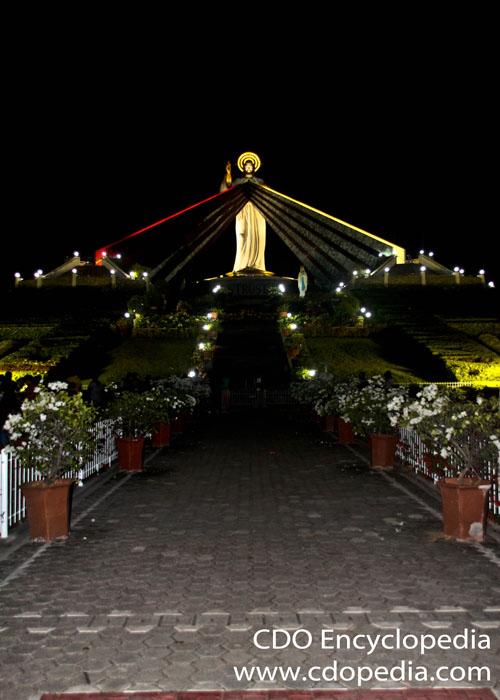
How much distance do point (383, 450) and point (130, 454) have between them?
4721 mm

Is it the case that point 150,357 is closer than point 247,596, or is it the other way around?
point 247,596

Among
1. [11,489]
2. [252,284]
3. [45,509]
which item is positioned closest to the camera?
[45,509]

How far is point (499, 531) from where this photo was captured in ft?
24.3

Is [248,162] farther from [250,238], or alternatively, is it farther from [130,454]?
[130,454]

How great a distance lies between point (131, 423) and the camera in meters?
12.4

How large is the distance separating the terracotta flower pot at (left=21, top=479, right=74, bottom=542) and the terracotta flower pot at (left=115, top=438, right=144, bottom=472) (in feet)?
15.7

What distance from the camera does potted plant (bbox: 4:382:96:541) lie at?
7305 millimetres

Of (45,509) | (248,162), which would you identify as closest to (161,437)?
(45,509)

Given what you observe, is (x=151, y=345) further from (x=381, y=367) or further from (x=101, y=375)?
(x=381, y=367)

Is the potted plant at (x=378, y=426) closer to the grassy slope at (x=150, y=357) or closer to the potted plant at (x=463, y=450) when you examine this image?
the potted plant at (x=463, y=450)

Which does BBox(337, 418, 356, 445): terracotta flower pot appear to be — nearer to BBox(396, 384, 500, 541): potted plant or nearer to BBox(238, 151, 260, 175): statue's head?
BBox(396, 384, 500, 541): potted plant

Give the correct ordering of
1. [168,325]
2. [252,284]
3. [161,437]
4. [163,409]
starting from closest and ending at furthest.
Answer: [163,409], [161,437], [168,325], [252,284]

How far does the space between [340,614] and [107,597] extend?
6.31ft

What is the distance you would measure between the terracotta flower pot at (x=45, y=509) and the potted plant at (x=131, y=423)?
4.77 metres
